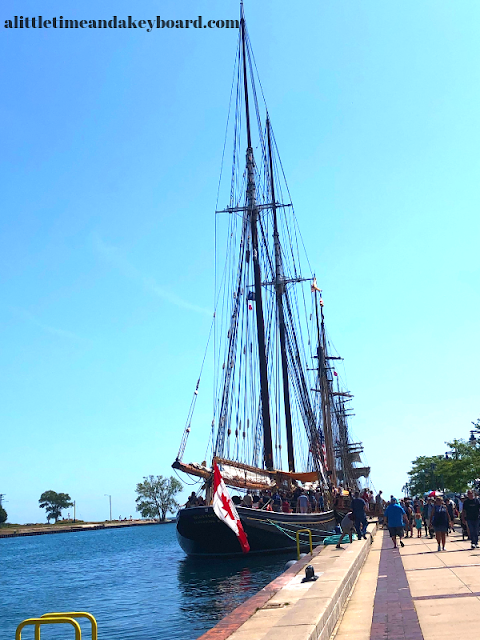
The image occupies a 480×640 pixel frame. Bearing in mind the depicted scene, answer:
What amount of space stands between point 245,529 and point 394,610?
20.9 metres

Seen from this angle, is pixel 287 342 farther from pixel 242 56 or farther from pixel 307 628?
pixel 307 628

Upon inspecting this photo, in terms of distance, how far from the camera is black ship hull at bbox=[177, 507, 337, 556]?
100ft

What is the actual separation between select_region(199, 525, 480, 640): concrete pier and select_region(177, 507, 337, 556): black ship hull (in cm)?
1399

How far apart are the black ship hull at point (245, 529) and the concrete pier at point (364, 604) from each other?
13990 mm

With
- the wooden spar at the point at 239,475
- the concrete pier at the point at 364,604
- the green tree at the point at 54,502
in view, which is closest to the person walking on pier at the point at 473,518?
the concrete pier at the point at 364,604

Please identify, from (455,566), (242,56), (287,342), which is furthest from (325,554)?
(242,56)

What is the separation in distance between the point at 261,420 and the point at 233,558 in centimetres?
1143

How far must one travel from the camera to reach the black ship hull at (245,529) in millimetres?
30528

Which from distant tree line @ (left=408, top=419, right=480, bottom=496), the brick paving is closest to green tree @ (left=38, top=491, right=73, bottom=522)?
distant tree line @ (left=408, top=419, right=480, bottom=496)

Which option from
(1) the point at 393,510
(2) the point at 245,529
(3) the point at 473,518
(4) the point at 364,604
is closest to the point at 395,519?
(1) the point at 393,510

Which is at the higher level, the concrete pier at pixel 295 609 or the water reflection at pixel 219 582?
the concrete pier at pixel 295 609

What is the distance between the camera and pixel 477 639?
26.6 feet

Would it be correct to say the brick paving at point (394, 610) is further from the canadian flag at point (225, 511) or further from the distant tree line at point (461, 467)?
→ the distant tree line at point (461, 467)

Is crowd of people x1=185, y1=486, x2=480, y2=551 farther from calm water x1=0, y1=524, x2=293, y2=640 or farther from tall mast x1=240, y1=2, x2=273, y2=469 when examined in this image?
tall mast x1=240, y1=2, x2=273, y2=469
